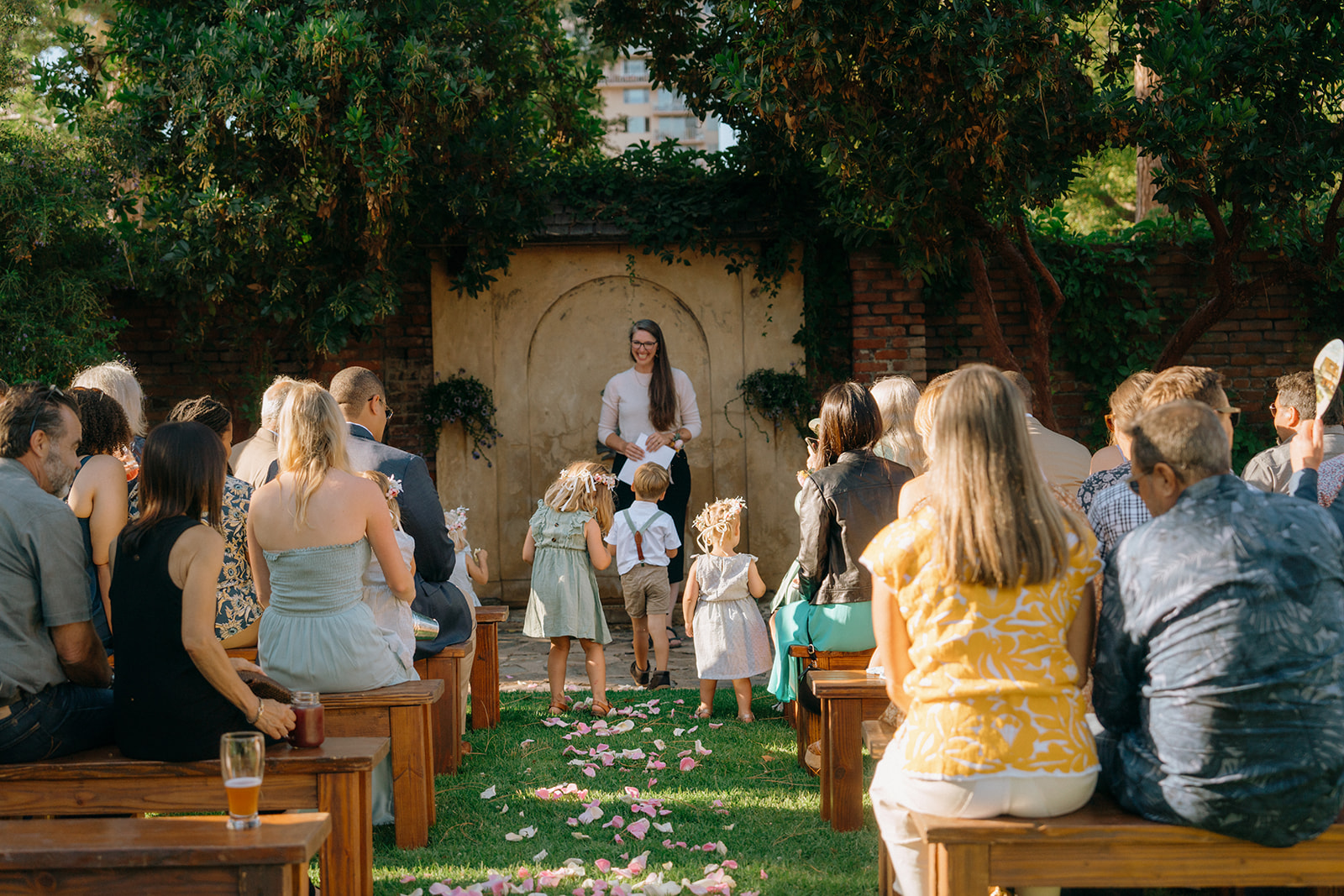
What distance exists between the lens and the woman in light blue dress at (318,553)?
3.85m

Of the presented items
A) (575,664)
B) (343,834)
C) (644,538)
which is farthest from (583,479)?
(343,834)

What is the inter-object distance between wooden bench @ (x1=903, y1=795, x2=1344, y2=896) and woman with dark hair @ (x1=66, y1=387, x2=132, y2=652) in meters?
3.11

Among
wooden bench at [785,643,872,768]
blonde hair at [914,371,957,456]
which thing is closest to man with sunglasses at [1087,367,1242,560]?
blonde hair at [914,371,957,456]

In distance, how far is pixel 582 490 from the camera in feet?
19.6

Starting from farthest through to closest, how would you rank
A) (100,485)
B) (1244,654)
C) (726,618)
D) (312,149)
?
(312,149) < (726,618) < (100,485) < (1244,654)

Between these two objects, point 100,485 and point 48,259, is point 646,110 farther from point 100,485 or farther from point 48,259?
point 100,485

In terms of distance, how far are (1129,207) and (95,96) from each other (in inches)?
546

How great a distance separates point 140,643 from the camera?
3.21 m

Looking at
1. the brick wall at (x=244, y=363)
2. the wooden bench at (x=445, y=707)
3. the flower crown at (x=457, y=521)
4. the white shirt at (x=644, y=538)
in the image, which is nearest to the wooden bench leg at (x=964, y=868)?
the wooden bench at (x=445, y=707)

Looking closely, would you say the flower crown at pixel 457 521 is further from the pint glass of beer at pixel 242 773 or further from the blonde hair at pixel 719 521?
the pint glass of beer at pixel 242 773

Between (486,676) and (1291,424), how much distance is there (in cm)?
410

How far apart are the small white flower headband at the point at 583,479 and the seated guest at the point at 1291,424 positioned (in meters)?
3.15

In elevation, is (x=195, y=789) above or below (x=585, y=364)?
below

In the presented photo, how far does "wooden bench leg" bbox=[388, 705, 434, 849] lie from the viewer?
13.1ft
